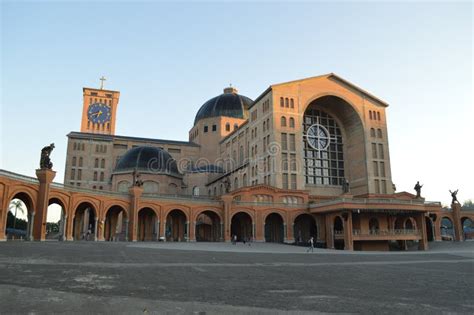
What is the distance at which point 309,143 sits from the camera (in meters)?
70.8

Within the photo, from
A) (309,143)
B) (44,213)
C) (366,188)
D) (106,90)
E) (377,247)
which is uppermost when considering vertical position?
(106,90)

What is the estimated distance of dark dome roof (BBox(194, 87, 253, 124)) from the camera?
91.9 metres

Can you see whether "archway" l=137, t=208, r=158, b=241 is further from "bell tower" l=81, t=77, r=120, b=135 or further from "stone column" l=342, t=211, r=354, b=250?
"bell tower" l=81, t=77, r=120, b=135

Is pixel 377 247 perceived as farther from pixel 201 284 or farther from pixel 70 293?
pixel 70 293

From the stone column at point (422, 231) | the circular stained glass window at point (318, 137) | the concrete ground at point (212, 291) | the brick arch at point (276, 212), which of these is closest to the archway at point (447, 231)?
the stone column at point (422, 231)

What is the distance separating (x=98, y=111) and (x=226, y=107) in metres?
32.4

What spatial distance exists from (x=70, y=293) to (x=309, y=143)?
6270cm

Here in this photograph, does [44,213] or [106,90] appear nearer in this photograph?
[44,213]

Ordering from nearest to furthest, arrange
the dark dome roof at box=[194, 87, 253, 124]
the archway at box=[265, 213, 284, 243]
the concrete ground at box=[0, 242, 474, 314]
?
the concrete ground at box=[0, 242, 474, 314] → the archway at box=[265, 213, 284, 243] → the dark dome roof at box=[194, 87, 253, 124]

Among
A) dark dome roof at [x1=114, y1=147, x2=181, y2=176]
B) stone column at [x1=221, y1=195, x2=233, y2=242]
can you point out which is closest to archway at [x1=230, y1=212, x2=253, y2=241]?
stone column at [x1=221, y1=195, x2=233, y2=242]

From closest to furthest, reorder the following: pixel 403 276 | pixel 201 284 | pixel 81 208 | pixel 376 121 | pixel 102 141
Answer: pixel 201 284 < pixel 403 276 < pixel 81 208 < pixel 376 121 < pixel 102 141

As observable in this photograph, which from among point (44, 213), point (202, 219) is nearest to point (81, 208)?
point (44, 213)

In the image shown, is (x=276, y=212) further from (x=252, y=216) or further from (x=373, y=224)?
(x=373, y=224)

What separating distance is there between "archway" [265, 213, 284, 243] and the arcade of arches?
0.16m
